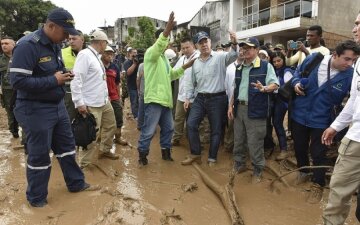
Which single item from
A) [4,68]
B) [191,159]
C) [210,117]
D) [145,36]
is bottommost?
[191,159]

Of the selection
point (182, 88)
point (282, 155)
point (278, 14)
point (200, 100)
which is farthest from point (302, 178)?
point (278, 14)

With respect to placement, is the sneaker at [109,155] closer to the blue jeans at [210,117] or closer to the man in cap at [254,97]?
the blue jeans at [210,117]

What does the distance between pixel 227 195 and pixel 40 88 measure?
7.73ft

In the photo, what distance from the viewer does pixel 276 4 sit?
21000 millimetres

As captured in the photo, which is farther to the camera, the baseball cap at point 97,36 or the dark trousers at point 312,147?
the baseball cap at point 97,36

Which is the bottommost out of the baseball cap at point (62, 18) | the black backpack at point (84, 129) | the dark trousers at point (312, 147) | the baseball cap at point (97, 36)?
the dark trousers at point (312, 147)

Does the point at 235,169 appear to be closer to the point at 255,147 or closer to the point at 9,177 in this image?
the point at 255,147

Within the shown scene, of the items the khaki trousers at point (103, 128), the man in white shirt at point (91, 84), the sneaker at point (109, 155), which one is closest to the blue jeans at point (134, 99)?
the khaki trousers at point (103, 128)

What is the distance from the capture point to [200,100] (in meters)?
5.36

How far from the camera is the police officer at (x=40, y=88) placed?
3.30m

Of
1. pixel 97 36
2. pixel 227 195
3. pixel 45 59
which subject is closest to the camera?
pixel 45 59

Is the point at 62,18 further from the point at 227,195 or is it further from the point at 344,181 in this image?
the point at 344,181


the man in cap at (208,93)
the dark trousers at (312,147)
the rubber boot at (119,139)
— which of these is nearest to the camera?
the dark trousers at (312,147)

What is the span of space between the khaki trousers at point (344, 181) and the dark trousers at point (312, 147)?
129 centimetres
